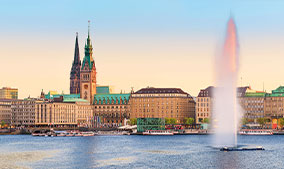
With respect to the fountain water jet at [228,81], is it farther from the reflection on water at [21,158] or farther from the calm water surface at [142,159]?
the reflection on water at [21,158]

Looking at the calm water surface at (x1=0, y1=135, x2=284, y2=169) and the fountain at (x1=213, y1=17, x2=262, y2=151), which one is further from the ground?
the fountain at (x1=213, y1=17, x2=262, y2=151)

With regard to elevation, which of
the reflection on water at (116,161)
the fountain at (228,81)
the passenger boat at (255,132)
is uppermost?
the fountain at (228,81)

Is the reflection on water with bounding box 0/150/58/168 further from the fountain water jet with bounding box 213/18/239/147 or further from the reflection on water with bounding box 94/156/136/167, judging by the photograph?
the fountain water jet with bounding box 213/18/239/147

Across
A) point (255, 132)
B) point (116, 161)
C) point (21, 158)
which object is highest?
point (255, 132)

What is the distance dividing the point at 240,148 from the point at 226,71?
81.3ft

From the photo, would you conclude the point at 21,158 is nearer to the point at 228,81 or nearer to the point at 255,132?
the point at 228,81

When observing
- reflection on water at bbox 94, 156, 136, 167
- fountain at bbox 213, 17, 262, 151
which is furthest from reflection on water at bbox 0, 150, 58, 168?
fountain at bbox 213, 17, 262, 151

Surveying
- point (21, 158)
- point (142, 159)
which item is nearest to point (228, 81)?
point (142, 159)

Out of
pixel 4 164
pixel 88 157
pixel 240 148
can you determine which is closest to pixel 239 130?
pixel 240 148

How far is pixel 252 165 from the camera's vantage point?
3425 inches

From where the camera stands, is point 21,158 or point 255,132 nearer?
point 21,158

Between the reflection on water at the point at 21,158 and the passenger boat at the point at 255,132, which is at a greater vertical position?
the passenger boat at the point at 255,132

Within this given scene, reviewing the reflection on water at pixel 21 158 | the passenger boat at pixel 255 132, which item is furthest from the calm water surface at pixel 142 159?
the passenger boat at pixel 255 132

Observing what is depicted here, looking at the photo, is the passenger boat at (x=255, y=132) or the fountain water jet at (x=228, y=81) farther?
the passenger boat at (x=255, y=132)
